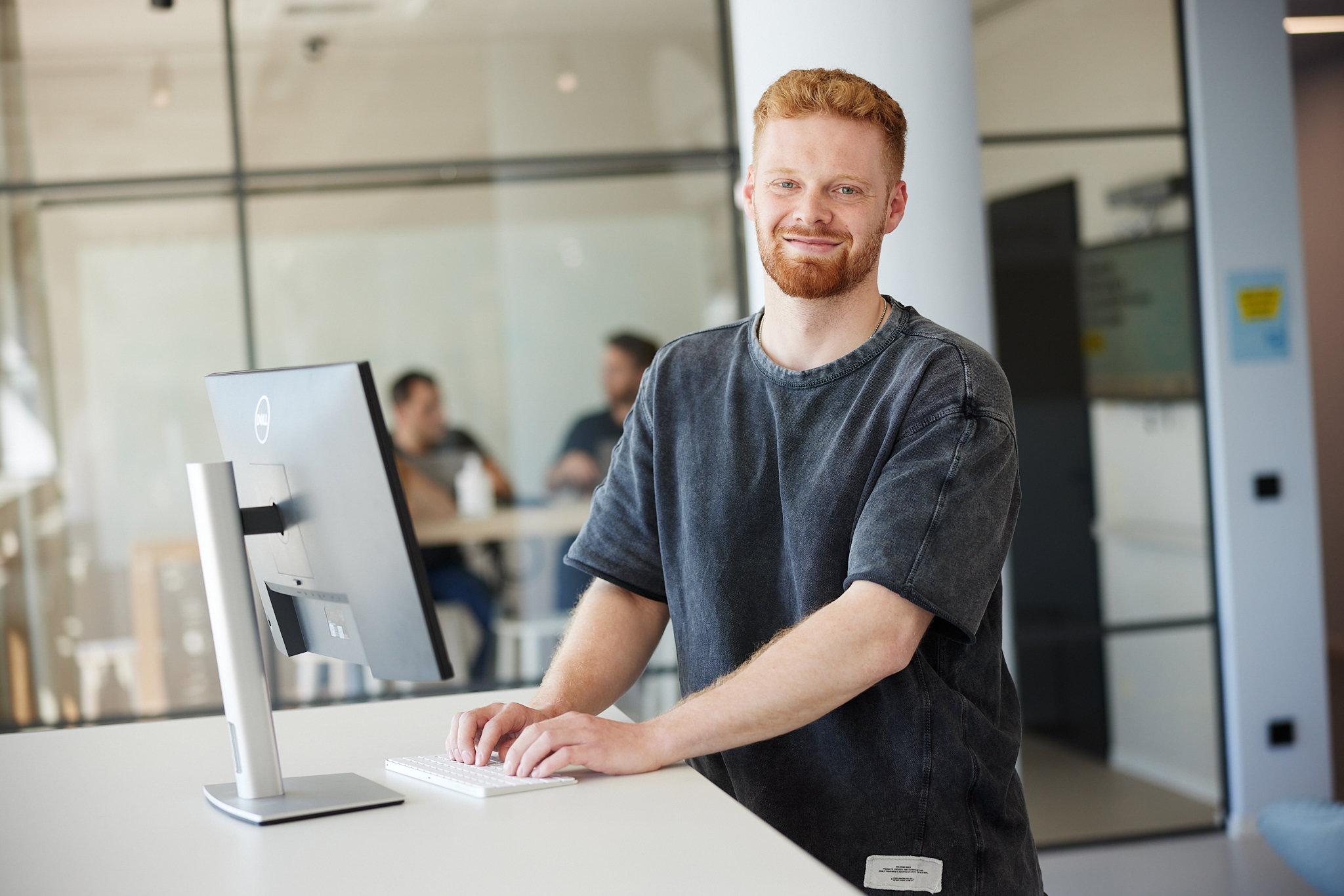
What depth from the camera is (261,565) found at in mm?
1538

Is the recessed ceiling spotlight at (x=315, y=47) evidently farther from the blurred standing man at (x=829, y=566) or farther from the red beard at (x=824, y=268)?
the red beard at (x=824, y=268)

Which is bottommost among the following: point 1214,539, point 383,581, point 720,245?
point 1214,539

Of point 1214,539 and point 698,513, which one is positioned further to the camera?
point 1214,539

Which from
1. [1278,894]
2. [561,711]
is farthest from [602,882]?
[1278,894]

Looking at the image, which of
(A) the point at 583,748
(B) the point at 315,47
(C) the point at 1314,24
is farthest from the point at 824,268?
(C) the point at 1314,24

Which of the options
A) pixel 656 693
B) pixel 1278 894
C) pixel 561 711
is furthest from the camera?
pixel 656 693

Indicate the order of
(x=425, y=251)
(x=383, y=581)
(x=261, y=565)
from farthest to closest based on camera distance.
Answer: (x=425, y=251) → (x=261, y=565) → (x=383, y=581)

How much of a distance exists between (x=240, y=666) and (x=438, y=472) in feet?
11.7

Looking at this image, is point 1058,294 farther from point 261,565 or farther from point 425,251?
point 261,565

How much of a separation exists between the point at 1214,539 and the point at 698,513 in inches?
127

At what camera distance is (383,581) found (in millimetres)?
1310

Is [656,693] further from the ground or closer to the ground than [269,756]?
closer to the ground

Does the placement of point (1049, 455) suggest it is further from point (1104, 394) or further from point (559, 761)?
point (559, 761)

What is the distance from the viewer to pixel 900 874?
5.25 ft
